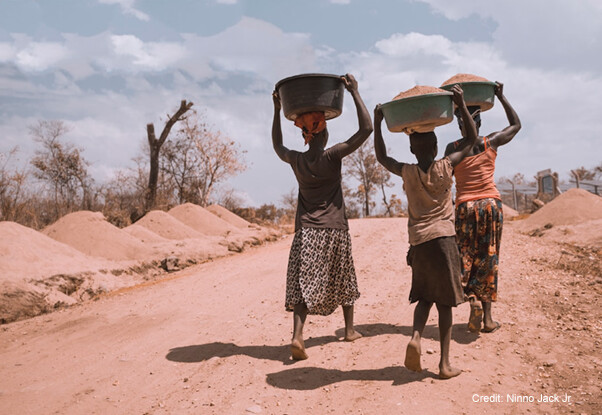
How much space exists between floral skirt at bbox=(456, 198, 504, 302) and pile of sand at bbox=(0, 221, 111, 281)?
237 inches

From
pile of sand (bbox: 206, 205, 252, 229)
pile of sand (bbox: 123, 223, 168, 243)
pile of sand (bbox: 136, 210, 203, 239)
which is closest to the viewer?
pile of sand (bbox: 123, 223, 168, 243)

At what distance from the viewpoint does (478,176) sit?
14.0ft

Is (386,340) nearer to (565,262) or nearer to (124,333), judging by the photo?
(124,333)

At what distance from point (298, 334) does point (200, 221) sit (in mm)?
11985

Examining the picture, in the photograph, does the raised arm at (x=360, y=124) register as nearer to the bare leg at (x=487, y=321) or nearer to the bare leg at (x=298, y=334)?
the bare leg at (x=298, y=334)

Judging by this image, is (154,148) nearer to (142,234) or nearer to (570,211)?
(142,234)

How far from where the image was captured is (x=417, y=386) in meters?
3.25

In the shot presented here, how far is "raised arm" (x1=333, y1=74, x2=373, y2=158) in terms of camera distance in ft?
12.3

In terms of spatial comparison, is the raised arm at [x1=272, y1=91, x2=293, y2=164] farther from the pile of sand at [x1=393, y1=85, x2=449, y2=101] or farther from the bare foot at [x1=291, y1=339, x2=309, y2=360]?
the bare foot at [x1=291, y1=339, x2=309, y2=360]

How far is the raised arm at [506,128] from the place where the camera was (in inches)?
167

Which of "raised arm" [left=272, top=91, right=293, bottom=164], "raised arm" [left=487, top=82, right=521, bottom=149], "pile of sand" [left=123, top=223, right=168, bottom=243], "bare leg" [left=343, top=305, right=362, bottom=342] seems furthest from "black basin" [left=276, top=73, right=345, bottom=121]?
"pile of sand" [left=123, top=223, right=168, bottom=243]

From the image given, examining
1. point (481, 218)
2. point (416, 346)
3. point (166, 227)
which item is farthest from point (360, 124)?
point (166, 227)

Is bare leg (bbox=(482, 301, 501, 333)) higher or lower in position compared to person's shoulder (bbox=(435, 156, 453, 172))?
lower

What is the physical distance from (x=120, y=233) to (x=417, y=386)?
877 cm
